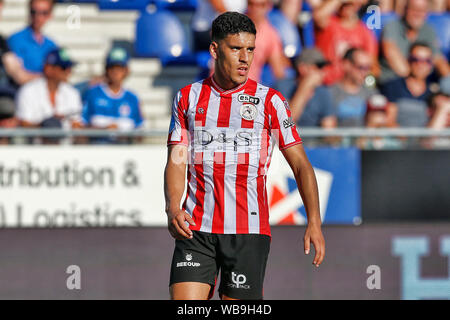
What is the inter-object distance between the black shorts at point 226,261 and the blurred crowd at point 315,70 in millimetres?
3696

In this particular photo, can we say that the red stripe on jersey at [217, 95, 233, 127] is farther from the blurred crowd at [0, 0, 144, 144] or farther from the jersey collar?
the blurred crowd at [0, 0, 144, 144]

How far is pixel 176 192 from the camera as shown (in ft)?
17.1

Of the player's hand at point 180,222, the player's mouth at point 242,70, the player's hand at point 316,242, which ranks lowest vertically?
the player's hand at point 316,242

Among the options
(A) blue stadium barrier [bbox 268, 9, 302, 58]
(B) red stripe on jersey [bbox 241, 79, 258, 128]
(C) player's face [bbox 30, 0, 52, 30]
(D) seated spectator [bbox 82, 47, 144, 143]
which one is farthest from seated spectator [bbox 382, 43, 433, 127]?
(B) red stripe on jersey [bbox 241, 79, 258, 128]

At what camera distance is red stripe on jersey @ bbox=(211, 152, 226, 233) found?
5.29 meters

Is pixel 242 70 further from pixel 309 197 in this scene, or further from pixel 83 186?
pixel 83 186

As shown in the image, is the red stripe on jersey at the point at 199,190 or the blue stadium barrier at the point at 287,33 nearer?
the red stripe on jersey at the point at 199,190

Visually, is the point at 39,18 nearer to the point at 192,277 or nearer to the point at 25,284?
the point at 25,284

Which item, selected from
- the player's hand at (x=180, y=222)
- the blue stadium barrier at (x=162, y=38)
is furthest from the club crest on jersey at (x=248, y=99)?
the blue stadium barrier at (x=162, y=38)

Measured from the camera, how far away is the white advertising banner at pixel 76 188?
855 centimetres

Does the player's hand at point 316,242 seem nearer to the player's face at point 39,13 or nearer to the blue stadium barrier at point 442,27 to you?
the player's face at point 39,13

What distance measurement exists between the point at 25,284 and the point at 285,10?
4989 millimetres

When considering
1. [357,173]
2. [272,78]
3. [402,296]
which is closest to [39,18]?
[272,78]

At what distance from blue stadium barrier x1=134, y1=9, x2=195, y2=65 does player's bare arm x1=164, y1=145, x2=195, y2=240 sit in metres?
5.80
